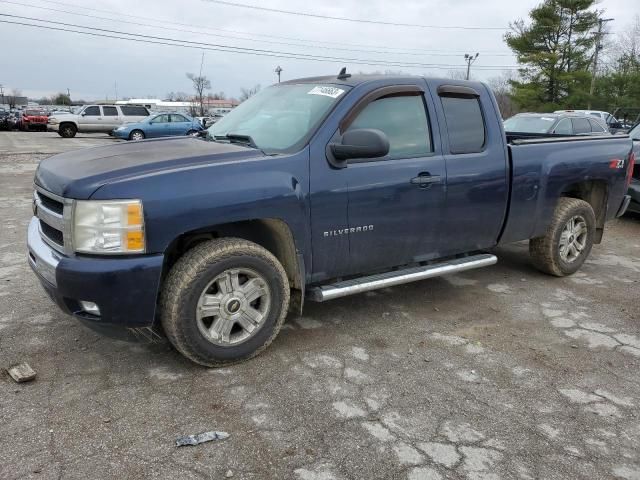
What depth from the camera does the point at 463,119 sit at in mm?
4371

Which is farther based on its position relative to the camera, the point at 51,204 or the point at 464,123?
the point at 464,123

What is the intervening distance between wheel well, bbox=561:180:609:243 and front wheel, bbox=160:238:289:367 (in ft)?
11.6

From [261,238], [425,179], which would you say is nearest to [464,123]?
[425,179]

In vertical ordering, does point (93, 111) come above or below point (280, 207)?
above

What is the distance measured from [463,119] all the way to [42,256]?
10.6ft

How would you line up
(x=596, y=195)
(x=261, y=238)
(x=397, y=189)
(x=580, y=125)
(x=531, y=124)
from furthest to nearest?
(x=580, y=125) < (x=531, y=124) < (x=596, y=195) < (x=397, y=189) < (x=261, y=238)

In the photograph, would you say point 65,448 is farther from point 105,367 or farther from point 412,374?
point 412,374

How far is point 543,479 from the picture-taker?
8.14 feet

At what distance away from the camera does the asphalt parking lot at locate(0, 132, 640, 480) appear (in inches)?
101

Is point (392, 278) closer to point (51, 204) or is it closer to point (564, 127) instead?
point (51, 204)

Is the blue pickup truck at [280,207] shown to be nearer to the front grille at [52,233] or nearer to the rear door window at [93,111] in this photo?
the front grille at [52,233]

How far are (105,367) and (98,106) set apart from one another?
90.3 ft

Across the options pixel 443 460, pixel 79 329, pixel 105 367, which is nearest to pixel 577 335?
pixel 443 460

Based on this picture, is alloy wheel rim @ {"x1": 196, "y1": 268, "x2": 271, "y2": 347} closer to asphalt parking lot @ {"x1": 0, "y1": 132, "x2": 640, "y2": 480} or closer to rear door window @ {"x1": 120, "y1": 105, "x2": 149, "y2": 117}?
asphalt parking lot @ {"x1": 0, "y1": 132, "x2": 640, "y2": 480}
